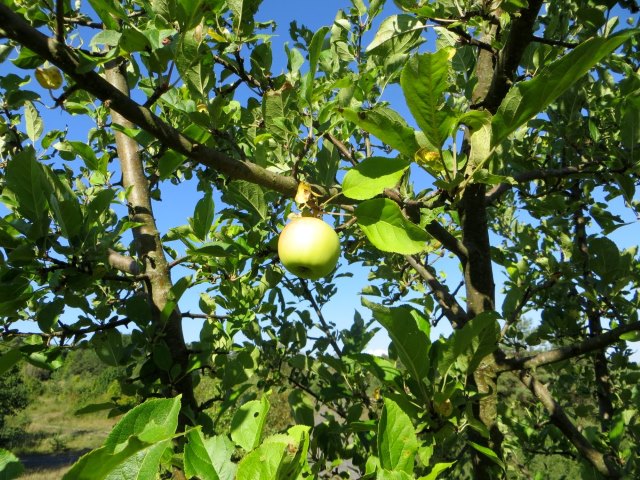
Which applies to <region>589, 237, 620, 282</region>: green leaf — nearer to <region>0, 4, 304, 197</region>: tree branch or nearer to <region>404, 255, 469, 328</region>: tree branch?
<region>404, 255, 469, 328</region>: tree branch

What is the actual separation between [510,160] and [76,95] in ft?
5.65

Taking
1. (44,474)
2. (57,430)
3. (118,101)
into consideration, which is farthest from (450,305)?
(57,430)

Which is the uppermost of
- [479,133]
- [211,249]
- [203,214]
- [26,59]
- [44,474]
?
[44,474]

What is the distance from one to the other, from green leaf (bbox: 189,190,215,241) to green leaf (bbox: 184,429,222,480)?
64 cm

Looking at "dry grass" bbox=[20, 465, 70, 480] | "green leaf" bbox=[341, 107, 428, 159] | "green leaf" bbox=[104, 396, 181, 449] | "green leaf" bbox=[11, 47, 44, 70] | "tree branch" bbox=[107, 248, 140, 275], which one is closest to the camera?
"green leaf" bbox=[104, 396, 181, 449]

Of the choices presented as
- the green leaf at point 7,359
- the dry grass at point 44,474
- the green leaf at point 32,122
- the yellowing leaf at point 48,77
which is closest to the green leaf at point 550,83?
A: the green leaf at point 7,359

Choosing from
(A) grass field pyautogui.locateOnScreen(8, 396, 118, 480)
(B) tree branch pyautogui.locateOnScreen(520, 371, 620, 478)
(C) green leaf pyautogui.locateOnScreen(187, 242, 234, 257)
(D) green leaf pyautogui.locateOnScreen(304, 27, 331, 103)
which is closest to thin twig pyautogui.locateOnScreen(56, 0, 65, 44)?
(D) green leaf pyautogui.locateOnScreen(304, 27, 331, 103)

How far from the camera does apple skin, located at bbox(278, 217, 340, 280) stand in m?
1.01

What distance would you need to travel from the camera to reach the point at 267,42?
1382 mm

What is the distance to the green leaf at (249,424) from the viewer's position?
0.84 meters

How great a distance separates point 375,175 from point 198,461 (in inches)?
23.3

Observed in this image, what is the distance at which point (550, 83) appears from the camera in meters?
0.63

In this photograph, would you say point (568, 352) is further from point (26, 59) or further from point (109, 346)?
point (26, 59)

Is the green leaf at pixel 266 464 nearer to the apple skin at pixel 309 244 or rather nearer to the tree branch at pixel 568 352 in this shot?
the apple skin at pixel 309 244
